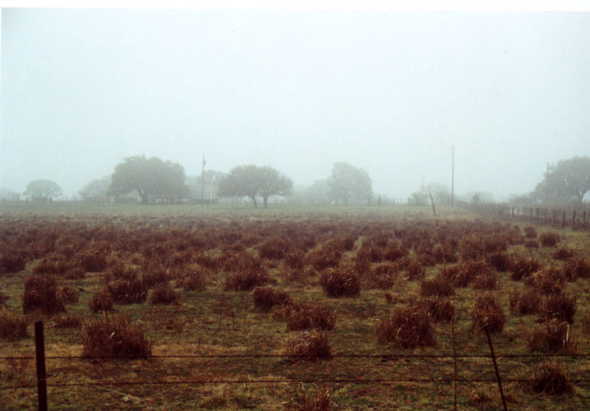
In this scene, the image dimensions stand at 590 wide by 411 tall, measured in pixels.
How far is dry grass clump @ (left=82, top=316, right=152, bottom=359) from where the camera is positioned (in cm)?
656

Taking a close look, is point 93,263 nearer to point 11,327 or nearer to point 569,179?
point 11,327

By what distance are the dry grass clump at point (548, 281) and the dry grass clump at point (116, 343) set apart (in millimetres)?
8754

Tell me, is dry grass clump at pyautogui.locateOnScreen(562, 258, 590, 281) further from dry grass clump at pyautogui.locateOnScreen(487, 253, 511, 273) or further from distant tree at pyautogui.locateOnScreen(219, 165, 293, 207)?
distant tree at pyautogui.locateOnScreen(219, 165, 293, 207)

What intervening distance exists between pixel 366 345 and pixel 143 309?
197 inches

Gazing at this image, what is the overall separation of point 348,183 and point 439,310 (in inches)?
4707

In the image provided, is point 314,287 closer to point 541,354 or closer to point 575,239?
point 541,354

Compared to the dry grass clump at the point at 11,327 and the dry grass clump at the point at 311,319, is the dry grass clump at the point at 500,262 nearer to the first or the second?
the dry grass clump at the point at 311,319

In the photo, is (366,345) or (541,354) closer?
(541,354)

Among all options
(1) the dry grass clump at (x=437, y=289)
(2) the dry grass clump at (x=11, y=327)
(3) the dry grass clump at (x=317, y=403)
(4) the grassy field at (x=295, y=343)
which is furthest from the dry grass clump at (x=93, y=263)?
(3) the dry grass clump at (x=317, y=403)

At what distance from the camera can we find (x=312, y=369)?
20.3 feet

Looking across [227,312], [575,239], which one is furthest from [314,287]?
[575,239]

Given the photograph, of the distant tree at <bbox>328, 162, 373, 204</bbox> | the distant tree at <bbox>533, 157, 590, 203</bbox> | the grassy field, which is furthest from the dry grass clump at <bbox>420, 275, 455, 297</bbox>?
the distant tree at <bbox>328, 162, 373, 204</bbox>

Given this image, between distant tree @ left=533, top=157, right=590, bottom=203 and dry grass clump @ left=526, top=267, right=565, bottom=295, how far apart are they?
11058 centimetres

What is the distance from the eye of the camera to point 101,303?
9.31 metres
